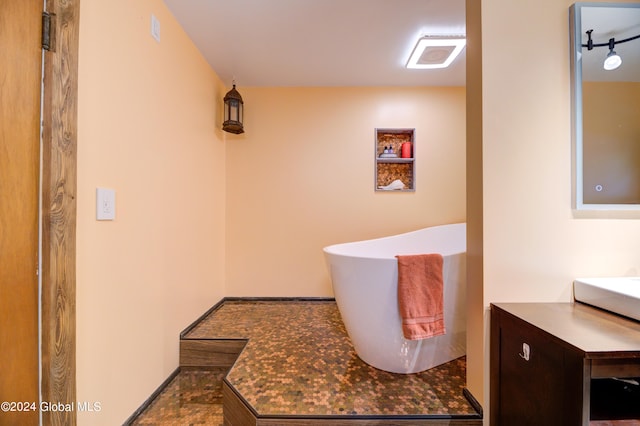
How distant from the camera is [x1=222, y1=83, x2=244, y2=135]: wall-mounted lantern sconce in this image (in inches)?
92.0

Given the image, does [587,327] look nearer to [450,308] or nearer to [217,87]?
[450,308]

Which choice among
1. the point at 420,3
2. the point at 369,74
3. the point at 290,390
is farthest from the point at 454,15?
the point at 290,390

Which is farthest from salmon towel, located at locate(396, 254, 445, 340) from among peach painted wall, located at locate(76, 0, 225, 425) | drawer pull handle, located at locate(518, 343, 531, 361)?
peach painted wall, located at locate(76, 0, 225, 425)

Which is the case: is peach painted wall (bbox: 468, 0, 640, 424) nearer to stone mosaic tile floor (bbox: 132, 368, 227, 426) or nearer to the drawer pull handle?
the drawer pull handle

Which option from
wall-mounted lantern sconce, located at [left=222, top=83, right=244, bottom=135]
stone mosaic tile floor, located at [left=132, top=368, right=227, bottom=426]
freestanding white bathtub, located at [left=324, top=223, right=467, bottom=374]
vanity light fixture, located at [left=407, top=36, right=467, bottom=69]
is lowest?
stone mosaic tile floor, located at [left=132, top=368, right=227, bottom=426]

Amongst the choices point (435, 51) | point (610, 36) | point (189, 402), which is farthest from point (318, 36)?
point (189, 402)

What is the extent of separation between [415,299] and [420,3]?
1.72 m

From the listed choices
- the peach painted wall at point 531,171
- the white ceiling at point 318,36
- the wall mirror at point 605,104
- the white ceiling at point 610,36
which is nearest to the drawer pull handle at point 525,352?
the peach painted wall at point 531,171

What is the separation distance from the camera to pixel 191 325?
1945mm

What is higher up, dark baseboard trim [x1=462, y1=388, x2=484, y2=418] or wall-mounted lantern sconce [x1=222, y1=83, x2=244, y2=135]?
wall-mounted lantern sconce [x1=222, y1=83, x2=244, y2=135]

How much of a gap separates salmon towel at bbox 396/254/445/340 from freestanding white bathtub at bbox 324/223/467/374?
50mm

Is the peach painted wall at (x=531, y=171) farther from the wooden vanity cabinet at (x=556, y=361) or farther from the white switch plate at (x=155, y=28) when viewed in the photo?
the white switch plate at (x=155, y=28)

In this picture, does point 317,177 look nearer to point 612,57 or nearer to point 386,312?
point 386,312

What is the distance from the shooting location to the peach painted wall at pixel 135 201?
42.4 inches
